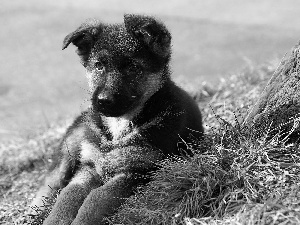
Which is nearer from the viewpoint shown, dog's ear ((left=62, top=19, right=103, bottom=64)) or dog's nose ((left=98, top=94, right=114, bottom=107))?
dog's nose ((left=98, top=94, right=114, bottom=107))

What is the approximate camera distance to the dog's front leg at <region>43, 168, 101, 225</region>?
16.8 feet

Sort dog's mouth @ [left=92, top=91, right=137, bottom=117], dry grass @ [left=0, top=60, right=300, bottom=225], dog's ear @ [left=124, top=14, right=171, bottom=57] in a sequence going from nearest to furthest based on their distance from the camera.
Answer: dry grass @ [left=0, top=60, right=300, bottom=225] < dog's mouth @ [left=92, top=91, right=137, bottom=117] < dog's ear @ [left=124, top=14, right=171, bottom=57]

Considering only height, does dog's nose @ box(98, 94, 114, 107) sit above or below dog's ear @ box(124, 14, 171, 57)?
below

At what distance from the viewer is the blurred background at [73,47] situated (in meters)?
13.5

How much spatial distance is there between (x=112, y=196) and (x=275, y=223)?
142 cm

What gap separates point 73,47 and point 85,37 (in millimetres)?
10939

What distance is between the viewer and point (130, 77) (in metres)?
5.19

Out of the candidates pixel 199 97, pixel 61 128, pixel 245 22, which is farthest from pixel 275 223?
pixel 245 22

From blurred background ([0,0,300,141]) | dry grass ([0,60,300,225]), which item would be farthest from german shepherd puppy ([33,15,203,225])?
blurred background ([0,0,300,141])

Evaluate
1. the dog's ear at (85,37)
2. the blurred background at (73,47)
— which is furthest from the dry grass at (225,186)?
the blurred background at (73,47)

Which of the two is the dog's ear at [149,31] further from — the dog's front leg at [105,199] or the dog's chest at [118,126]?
the dog's front leg at [105,199]

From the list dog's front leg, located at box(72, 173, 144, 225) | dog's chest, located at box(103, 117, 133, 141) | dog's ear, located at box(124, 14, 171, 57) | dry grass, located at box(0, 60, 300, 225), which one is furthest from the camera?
dog's chest, located at box(103, 117, 133, 141)

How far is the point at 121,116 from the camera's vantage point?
5457 millimetres

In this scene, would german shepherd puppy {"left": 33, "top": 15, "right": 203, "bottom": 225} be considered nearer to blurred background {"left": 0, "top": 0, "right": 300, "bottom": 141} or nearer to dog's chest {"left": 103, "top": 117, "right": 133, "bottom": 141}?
dog's chest {"left": 103, "top": 117, "right": 133, "bottom": 141}
